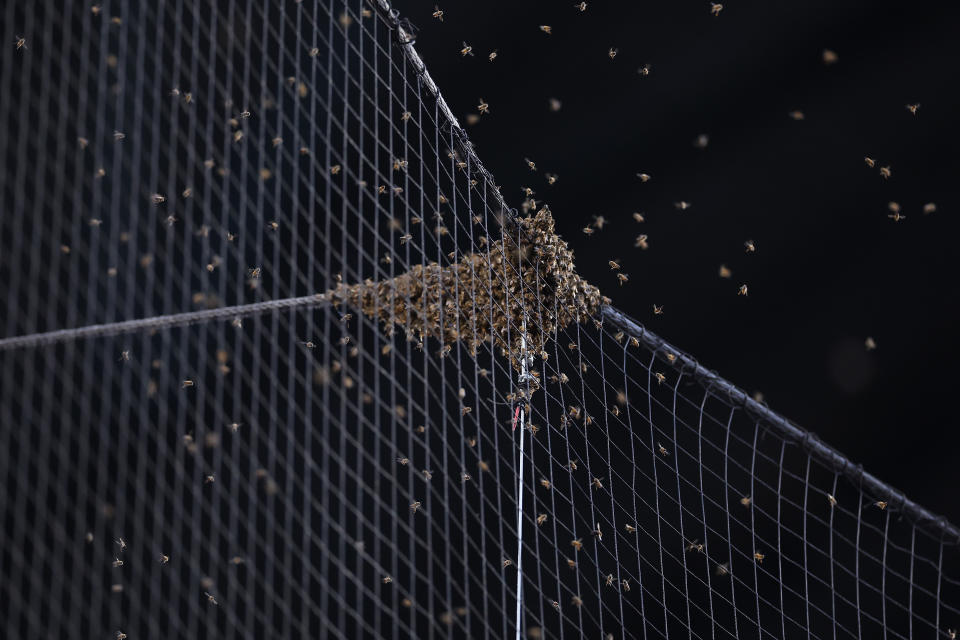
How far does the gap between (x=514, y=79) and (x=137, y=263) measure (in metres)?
1.27

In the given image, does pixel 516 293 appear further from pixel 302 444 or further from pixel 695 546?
pixel 302 444

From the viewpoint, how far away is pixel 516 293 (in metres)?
2.27

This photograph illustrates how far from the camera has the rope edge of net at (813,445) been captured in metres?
1.90

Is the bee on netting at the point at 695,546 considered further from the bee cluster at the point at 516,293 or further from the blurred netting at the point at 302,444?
the bee cluster at the point at 516,293

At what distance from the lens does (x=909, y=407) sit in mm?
2797

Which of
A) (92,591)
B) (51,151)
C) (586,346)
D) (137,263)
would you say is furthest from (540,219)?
(92,591)

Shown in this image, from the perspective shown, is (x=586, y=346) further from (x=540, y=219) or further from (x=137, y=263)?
(x=137, y=263)

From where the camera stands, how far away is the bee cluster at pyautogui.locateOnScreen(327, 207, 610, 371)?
2.21 metres

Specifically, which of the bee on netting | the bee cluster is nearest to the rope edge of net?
the bee cluster

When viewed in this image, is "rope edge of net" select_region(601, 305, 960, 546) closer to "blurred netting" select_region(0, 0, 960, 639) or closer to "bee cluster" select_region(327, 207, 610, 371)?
"bee cluster" select_region(327, 207, 610, 371)

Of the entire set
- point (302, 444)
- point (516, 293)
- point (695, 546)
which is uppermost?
point (516, 293)

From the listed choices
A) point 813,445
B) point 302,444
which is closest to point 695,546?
point 813,445

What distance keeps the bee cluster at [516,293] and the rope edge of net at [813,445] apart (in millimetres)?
182

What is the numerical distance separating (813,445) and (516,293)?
0.73m
